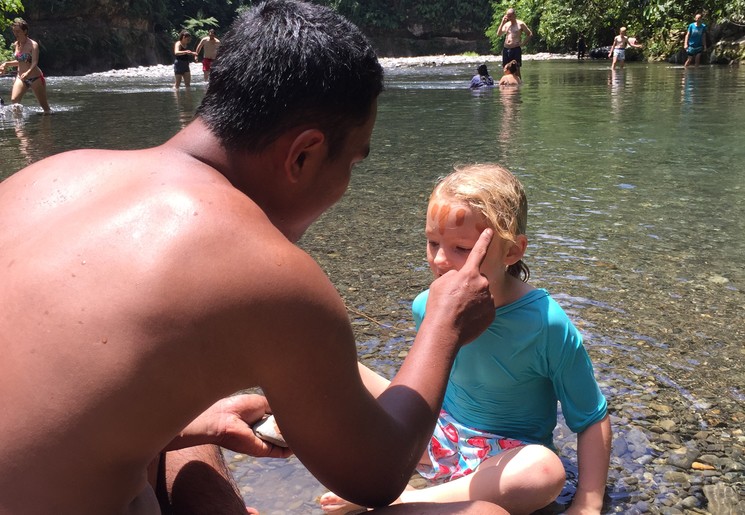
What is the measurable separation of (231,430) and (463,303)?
2.20 feet

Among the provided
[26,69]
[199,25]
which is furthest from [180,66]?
[199,25]

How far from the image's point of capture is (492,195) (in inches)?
90.9

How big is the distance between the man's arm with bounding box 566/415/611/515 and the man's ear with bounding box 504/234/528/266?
0.53m

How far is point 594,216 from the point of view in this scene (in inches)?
199

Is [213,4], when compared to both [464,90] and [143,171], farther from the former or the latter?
[143,171]

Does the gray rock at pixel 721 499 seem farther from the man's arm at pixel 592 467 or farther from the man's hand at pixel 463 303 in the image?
the man's hand at pixel 463 303

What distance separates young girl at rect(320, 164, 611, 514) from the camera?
2.17m

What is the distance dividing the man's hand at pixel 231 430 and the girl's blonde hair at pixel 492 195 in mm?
809

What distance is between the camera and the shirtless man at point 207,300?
1.32 m

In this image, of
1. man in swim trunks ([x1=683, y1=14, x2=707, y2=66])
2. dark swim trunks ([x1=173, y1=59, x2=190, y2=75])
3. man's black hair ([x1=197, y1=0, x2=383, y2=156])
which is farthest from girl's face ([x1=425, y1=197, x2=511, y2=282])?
man in swim trunks ([x1=683, y1=14, x2=707, y2=66])

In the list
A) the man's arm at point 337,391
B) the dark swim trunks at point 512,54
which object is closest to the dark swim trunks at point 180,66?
the dark swim trunks at point 512,54

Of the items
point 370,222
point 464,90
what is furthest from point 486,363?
point 464,90

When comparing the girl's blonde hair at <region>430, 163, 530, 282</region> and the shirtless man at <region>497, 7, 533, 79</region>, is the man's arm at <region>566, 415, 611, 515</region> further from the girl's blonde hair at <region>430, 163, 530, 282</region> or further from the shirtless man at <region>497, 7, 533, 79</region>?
the shirtless man at <region>497, 7, 533, 79</region>

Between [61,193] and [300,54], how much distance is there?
539 mm
